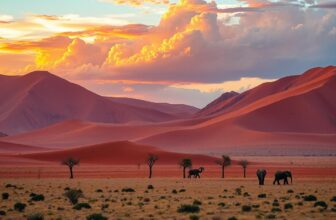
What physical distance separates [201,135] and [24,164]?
8180 cm

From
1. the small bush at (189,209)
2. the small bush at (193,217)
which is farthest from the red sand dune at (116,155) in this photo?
the small bush at (193,217)

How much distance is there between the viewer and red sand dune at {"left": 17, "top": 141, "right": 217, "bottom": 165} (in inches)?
3917

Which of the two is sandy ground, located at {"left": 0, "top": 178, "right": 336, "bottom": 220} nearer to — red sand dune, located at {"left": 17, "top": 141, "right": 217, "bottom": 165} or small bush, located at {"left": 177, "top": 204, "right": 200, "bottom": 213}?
small bush, located at {"left": 177, "top": 204, "right": 200, "bottom": 213}

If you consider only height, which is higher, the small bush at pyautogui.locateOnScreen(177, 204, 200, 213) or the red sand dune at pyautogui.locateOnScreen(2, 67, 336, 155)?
the red sand dune at pyautogui.locateOnScreen(2, 67, 336, 155)

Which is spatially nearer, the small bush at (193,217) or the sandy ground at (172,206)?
the small bush at (193,217)

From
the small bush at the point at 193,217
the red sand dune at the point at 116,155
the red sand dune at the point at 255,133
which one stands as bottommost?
the small bush at the point at 193,217

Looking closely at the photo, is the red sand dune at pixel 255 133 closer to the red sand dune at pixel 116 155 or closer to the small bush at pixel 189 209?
the red sand dune at pixel 116 155

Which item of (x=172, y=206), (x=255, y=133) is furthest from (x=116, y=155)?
(x=172, y=206)

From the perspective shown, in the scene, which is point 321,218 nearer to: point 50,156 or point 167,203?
point 167,203

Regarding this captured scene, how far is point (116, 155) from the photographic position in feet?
352

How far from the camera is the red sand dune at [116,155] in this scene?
326 ft

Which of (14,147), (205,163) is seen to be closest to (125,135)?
(14,147)

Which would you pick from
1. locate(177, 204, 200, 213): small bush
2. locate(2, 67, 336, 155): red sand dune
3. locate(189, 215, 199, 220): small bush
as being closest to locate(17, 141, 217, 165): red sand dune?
locate(2, 67, 336, 155): red sand dune

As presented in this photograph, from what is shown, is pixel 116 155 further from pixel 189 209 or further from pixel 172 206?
pixel 189 209
